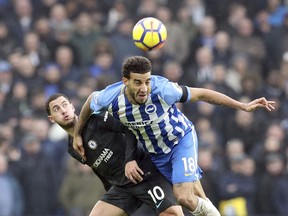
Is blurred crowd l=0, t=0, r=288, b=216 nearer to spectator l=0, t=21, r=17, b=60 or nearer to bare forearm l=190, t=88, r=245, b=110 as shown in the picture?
spectator l=0, t=21, r=17, b=60

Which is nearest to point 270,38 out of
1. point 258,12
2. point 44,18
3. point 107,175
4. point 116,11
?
point 258,12

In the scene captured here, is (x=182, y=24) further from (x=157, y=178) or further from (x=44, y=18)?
(x=157, y=178)

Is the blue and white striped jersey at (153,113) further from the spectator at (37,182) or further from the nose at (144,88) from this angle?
the spectator at (37,182)

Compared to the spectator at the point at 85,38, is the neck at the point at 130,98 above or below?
below

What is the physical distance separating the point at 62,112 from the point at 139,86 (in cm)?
106

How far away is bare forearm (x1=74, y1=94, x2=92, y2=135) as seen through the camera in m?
10.9

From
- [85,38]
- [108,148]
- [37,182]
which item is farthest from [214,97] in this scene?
[85,38]

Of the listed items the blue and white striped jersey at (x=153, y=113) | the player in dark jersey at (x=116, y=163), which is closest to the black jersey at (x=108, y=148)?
the player in dark jersey at (x=116, y=163)

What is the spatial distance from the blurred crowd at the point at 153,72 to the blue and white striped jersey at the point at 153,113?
11.9 feet

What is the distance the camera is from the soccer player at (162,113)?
34.7ft

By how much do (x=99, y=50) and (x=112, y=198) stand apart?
5.61 m

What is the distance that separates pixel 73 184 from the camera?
15031 mm

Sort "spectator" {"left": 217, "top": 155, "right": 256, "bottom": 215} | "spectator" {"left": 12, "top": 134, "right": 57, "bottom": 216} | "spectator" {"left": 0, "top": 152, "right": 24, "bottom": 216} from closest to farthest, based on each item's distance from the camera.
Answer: "spectator" {"left": 217, "top": 155, "right": 256, "bottom": 215}
"spectator" {"left": 0, "top": 152, "right": 24, "bottom": 216}
"spectator" {"left": 12, "top": 134, "right": 57, "bottom": 216}

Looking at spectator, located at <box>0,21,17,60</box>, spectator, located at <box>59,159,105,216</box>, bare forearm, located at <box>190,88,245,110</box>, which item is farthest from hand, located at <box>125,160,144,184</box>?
spectator, located at <box>0,21,17,60</box>
